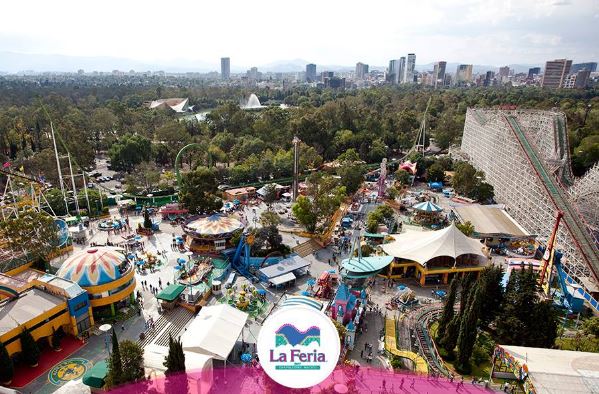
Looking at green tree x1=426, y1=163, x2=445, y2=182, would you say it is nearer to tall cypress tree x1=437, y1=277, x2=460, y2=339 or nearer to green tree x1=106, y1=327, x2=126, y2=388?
tall cypress tree x1=437, y1=277, x2=460, y2=339

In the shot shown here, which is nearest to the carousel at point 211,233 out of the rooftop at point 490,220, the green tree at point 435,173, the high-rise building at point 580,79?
the rooftop at point 490,220

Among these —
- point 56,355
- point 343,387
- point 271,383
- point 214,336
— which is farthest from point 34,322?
point 343,387

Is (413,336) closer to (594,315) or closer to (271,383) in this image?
(271,383)

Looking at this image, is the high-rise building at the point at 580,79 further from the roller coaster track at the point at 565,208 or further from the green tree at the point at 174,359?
the green tree at the point at 174,359

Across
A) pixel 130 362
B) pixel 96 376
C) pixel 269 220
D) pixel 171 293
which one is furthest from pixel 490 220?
pixel 96 376

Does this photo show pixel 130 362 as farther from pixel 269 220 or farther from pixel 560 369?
pixel 560 369

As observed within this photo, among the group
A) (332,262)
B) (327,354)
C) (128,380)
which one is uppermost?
(327,354)
